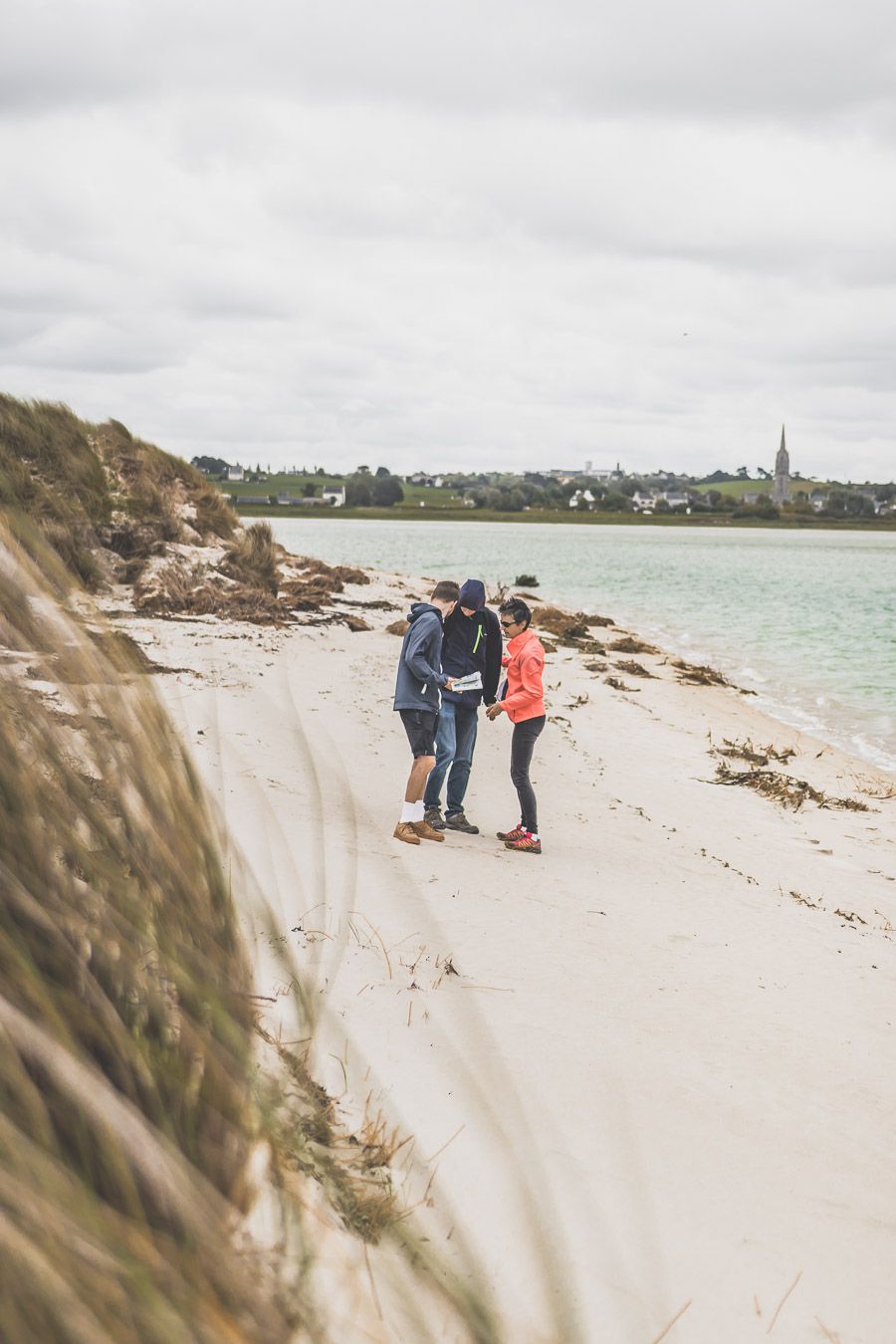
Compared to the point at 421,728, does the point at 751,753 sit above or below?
below

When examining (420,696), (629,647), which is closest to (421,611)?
(420,696)

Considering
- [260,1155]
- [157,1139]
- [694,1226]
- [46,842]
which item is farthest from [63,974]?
[694,1226]

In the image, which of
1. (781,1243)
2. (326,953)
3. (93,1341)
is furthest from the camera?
(326,953)

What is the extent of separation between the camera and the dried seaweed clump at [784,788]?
970 cm

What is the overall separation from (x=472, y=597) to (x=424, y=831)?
201cm

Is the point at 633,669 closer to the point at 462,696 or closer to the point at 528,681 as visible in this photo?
the point at 462,696

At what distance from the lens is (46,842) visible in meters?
1.53

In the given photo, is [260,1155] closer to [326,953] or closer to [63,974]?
[63,974]

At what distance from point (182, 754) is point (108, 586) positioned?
14419 millimetres

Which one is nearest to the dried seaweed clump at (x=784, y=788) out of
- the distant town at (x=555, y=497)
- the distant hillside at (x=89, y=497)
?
the distant hillside at (x=89, y=497)

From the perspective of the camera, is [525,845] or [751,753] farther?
[751,753]

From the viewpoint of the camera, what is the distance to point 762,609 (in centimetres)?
3512

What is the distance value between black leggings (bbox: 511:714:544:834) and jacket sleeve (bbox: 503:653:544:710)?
0.57 ft

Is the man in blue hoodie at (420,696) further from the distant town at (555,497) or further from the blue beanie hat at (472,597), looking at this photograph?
the distant town at (555,497)
